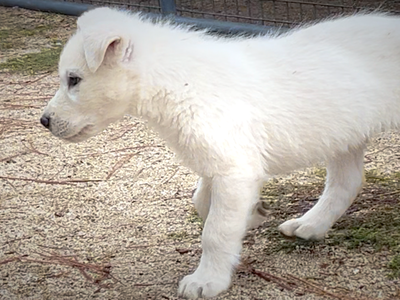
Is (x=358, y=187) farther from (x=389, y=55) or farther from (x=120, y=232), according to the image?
(x=120, y=232)

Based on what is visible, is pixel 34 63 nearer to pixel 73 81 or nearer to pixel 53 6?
pixel 53 6

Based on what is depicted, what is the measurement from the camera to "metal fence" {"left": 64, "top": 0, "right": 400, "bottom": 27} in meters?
6.46

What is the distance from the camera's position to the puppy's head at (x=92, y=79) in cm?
300

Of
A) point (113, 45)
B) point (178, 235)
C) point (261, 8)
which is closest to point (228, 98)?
point (113, 45)

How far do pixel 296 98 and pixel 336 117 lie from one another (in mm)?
186

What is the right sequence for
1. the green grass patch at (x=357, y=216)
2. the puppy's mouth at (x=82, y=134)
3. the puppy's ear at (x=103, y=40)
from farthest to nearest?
the green grass patch at (x=357, y=216) → the puppy's mouth at (x=82, y=134) → the puppy's ear at (x=103, y=40)

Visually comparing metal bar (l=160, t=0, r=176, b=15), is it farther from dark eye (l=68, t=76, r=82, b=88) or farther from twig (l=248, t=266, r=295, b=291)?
twig (l=248, t=266, r=295, b=291)

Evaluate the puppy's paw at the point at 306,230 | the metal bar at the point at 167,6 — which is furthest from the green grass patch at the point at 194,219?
the metal bar at the point at 167,6

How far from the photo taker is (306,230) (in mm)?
3539

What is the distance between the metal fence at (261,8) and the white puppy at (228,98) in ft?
9.93

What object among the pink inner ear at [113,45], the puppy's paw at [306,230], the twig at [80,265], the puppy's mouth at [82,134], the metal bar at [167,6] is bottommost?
the twig at [80,265]

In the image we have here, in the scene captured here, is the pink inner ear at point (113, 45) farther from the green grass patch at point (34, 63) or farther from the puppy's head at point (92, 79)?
the green grass patch at point (34, 63)

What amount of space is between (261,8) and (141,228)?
3661mm

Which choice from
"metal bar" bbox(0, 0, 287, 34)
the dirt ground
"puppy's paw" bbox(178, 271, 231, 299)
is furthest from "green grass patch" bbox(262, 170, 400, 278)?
"metal bar" bbox(0, 0, 287, 34)
